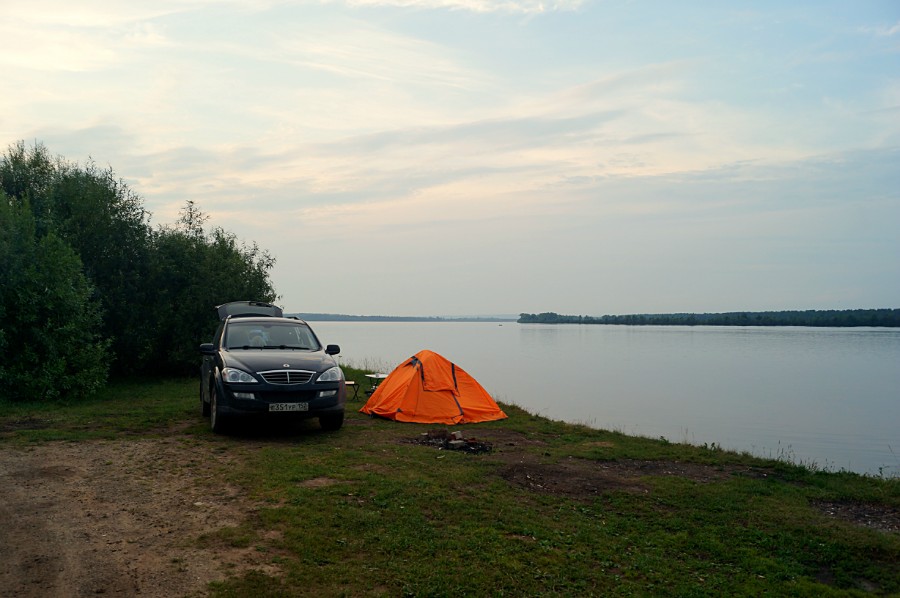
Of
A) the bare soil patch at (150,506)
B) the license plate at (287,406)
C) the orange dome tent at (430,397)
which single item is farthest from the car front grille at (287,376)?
the orange dome tent at (430,397)

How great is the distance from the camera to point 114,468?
834 centimetres

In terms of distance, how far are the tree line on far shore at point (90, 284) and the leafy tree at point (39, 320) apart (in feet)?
0.08

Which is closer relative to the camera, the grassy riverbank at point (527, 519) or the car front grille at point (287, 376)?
the grassy riverbank at point (527, 519)

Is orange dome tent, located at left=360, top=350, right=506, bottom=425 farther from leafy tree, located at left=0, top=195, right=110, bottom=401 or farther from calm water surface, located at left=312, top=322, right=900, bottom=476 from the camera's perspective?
leafy tree, located at left=0, top=195, right=110, bottom=401

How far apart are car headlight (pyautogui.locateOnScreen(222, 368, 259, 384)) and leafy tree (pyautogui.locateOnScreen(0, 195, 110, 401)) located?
23.2 feet

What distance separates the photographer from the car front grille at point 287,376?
10508mm

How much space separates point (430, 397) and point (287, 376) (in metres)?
4.22

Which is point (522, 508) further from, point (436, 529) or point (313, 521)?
point (313, 521)

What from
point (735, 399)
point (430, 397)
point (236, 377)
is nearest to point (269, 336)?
point (236, 377)

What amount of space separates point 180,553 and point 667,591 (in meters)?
3.96

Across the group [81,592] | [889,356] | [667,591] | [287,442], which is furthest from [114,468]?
[889,356]

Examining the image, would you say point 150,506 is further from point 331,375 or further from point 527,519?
point 331,375

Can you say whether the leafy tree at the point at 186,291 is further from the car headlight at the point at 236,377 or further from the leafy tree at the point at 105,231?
the car headlight at the point at 236,377

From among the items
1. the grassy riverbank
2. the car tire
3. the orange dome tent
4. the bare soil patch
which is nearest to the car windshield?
the car tire
